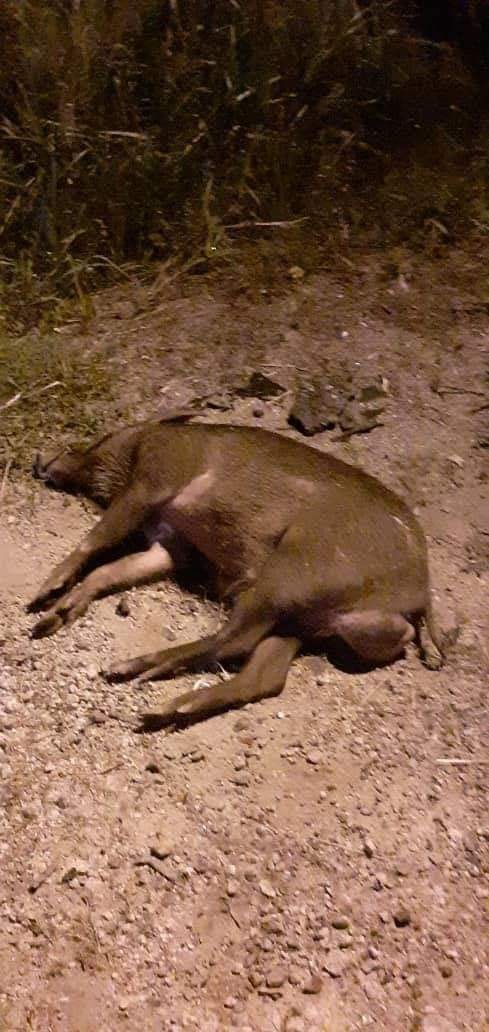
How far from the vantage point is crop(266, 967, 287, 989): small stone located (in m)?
2.13

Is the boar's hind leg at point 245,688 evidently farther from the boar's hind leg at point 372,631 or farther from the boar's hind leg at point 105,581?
the boar's hind leg at point 105,581

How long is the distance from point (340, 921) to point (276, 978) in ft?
0.66

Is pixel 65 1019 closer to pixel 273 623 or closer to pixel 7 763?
pixel 7 763

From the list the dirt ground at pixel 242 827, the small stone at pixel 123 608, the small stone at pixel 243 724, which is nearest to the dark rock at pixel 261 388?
the dirt ground at pixel 242 827

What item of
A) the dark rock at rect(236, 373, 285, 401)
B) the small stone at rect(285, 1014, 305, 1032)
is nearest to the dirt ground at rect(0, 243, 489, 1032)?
the small stone at rect(285, 1014, 305, 1032)

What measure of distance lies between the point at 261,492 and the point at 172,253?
6.01ft

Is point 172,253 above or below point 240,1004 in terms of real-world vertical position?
above

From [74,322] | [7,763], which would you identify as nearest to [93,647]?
[7,763]

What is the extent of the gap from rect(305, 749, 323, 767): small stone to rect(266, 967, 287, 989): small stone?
1.77 ft

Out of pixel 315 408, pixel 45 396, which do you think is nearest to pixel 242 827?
pixel 315 408

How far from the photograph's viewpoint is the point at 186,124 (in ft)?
14.6

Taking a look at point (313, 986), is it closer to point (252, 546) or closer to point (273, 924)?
point (273, 924)

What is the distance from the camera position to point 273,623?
8.87 ft

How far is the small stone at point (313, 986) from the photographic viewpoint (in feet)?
6.98
